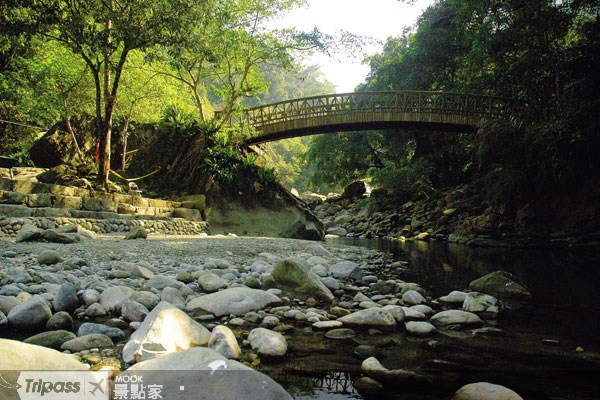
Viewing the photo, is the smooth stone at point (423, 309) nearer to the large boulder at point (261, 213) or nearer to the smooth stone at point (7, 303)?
the smooth stone at point (7, 303)

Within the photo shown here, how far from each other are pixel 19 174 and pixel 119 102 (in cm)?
385

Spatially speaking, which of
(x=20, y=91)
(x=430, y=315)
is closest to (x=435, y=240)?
(x=430, y=315)

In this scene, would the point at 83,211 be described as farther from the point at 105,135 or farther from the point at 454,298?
the point at 454,298

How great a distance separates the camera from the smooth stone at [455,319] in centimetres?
232

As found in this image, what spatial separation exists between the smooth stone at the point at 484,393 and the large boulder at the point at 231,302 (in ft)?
4.62

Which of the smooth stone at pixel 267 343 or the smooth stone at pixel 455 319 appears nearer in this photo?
the smooth stone at pixel 267 343

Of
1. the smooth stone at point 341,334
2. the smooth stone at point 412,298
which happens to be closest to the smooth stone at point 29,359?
the smooth stone at point 341,334

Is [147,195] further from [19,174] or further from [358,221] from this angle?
[358,221]

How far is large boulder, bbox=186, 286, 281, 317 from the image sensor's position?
7.60 ft

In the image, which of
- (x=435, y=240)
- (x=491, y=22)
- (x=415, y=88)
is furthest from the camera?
(x=415, y=88)

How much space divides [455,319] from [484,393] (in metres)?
1.11

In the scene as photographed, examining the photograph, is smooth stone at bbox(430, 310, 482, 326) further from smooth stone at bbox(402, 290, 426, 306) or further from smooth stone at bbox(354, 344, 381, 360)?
smooth stone at bbox(354, 344, 381, 360)

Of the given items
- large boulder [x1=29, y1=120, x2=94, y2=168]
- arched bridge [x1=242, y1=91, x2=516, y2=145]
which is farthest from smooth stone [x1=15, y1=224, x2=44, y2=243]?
arched bridge [x1=242, y1=91, x2=516, y2=145]

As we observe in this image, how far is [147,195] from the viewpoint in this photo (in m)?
10.9
